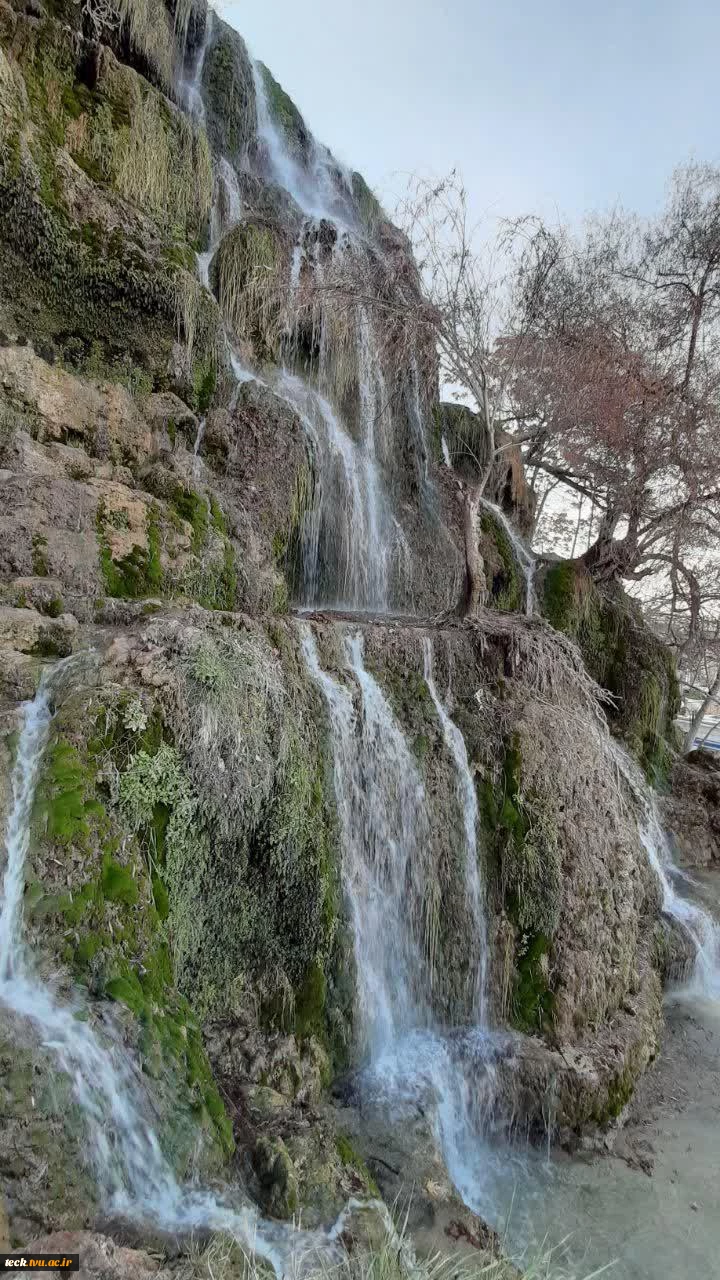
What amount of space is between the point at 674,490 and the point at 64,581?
10273mm

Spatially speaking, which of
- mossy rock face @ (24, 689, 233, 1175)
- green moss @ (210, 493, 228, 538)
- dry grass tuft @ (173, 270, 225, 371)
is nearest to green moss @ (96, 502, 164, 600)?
green moss @ (210, 493, 228, 538)

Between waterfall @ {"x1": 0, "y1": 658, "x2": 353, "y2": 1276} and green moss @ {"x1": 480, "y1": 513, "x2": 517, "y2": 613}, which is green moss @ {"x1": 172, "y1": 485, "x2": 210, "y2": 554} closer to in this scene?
waterfall @ {"x1": 0, "y1": 658, "x2": 353, "y2": 1276}

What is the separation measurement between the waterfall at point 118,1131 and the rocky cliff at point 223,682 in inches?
2.8

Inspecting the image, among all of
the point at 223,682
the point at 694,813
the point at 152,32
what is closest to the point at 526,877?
the point at 223,682

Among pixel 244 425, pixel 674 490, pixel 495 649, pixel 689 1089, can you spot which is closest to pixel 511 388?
pixel 674 490

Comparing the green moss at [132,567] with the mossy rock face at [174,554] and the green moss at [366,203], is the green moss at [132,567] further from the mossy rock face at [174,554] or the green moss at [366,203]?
the green moss at [366,203]

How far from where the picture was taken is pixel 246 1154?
326 centimetres

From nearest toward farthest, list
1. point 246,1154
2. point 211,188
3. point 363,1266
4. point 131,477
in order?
point 363,1266 < point 246,1154 < point 131,477 < point 211,188

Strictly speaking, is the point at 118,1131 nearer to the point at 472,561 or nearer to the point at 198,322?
the point at 472,561

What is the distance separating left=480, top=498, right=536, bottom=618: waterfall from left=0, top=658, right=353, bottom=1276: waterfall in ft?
29.6

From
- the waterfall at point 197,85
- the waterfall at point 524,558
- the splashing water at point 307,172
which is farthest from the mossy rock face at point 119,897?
the splashing water at point 307,172

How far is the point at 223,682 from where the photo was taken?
4207mm

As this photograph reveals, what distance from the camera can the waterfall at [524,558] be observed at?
11.1 m

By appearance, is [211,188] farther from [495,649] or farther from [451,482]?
[495,649]
